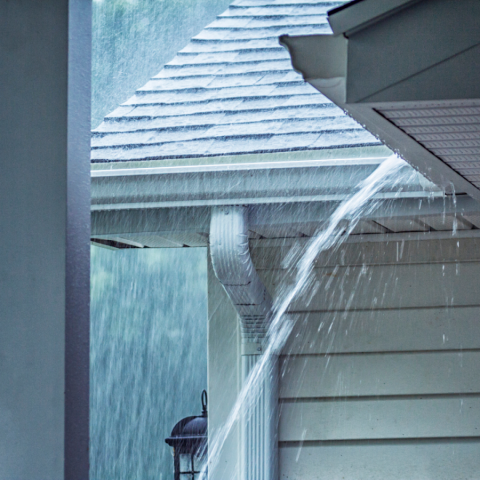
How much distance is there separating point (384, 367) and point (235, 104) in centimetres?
183

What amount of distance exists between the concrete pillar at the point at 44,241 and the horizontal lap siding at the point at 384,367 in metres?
3.21

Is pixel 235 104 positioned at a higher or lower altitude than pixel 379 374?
higher

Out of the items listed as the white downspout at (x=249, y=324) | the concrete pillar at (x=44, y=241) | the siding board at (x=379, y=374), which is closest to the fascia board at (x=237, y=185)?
the white downspout at (x=249, y=324)

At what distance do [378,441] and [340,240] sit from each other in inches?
48.5

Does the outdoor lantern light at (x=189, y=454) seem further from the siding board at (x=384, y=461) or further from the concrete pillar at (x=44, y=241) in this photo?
the concrete pillar at (x=44, y=241)

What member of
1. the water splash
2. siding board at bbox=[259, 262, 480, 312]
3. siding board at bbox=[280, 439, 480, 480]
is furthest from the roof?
siding board at bbox=[280, 439, 480, 480]

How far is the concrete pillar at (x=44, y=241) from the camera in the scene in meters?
1.21

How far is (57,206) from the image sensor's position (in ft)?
4.11

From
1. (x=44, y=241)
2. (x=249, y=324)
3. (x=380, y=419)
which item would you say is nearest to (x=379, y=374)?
(x=380, y=419)

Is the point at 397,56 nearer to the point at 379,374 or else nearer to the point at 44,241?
the point at 44,241

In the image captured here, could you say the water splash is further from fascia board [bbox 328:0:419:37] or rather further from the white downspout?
fascia board [bbox 328:0:419:37]

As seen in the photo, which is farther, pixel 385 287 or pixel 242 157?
pixel 385 287

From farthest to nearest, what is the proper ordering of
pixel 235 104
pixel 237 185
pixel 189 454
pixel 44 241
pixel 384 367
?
pixel 189 454
pixel 384 367
pixel 235 104
pixel 237 185
pixel 44 241

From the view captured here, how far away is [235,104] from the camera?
4215 mm
